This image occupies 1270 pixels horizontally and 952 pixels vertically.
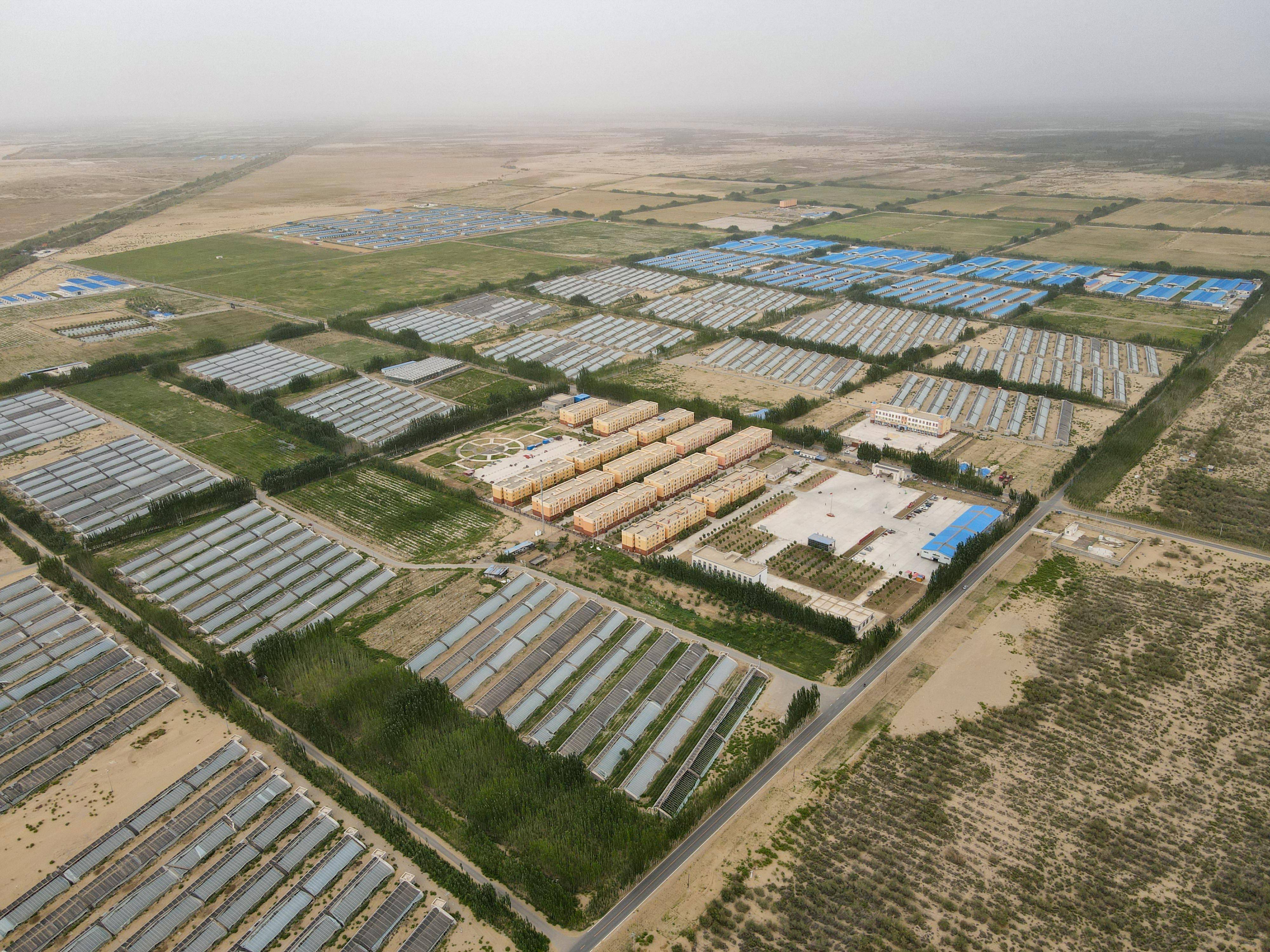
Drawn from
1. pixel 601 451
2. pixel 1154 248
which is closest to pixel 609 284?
pixel 601 451

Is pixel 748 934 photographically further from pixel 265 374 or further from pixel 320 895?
pixel 265 374

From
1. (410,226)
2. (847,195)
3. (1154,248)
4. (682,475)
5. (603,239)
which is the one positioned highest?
(1154,248)

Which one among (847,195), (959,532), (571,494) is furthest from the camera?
(847,195)

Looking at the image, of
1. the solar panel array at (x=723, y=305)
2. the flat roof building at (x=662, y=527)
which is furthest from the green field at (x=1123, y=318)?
the flat roof building at (x=662, y=527)

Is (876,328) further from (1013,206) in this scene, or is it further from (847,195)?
(847,195)

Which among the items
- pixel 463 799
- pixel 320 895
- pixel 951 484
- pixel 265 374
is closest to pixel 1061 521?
pixel 951 484

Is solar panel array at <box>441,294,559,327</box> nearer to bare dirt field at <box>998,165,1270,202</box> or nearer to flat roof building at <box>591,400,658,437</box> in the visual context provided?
flat roof building at <box>591,400,658,437</box>
